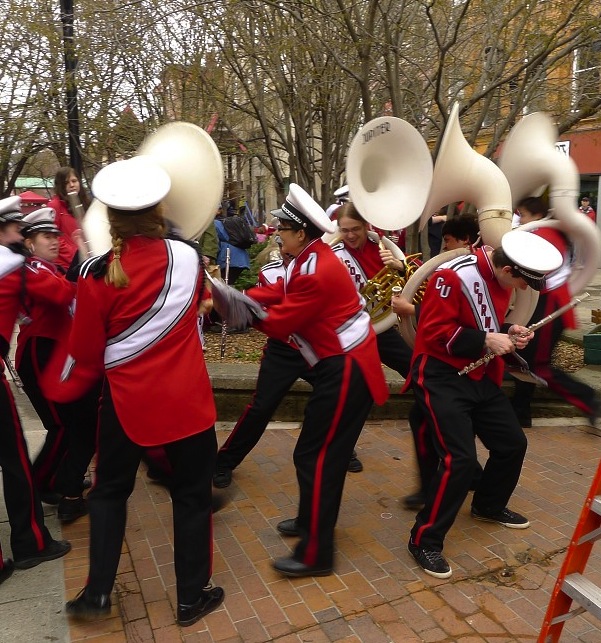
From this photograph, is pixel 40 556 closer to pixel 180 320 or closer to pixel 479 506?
pixel 180 320

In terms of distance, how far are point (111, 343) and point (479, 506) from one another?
2207mm

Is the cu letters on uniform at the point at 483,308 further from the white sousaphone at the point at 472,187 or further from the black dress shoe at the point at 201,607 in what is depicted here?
the black dress shoe at the point at 201,607

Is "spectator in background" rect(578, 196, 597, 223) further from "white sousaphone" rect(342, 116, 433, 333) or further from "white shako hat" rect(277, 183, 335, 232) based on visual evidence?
"white shako hat" rect(277, 183, 335, 232)

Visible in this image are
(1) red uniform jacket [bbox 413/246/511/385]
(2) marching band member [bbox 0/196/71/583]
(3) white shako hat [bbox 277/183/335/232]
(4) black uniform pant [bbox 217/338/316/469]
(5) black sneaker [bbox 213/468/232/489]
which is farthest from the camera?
(5) black sneaker [bbox 213/468/232/489]

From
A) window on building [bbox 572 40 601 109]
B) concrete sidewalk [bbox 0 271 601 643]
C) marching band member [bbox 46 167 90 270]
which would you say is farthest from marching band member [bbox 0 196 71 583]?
window on building [bbox 572 40 601 109]

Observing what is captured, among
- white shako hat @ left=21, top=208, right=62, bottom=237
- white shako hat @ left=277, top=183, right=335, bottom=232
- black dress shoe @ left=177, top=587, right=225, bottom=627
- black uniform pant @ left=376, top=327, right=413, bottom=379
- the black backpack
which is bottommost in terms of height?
black dress shoe @ left=177, top=587, right=225, bottom=627

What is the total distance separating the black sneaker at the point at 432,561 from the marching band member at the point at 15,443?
1.73 metres

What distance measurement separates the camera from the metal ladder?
7.80 ft

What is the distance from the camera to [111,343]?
263 centimetres

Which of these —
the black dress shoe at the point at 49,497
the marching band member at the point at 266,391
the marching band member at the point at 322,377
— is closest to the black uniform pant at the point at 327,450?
the marching band member at the point at 322,377

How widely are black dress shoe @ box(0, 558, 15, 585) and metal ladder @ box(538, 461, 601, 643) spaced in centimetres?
231

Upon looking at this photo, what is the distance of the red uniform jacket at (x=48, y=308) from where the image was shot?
3.12 m

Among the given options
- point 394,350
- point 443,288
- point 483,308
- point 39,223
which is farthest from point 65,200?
point 483,308

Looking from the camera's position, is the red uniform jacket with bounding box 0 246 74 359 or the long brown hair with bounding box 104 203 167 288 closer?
the long brown hair with bounding box 104 203 167 288
